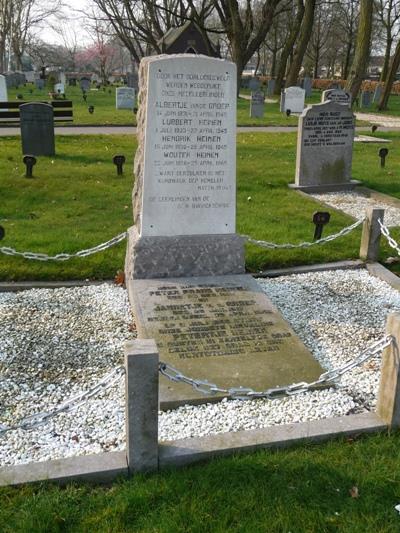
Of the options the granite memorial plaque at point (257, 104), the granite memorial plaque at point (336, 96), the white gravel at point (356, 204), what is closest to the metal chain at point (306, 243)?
the white gravel at point (356, 204)

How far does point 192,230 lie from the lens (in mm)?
5984

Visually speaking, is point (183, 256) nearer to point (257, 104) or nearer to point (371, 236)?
point (371, 236)

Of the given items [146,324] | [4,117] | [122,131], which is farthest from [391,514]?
[4,117]

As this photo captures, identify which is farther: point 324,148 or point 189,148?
point 324,148

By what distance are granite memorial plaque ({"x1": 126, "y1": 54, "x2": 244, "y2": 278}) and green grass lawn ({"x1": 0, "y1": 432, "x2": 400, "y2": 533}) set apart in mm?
2887

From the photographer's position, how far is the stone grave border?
3105 mm

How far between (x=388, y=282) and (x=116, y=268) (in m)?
3.29

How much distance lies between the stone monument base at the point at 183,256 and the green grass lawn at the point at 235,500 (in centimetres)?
285

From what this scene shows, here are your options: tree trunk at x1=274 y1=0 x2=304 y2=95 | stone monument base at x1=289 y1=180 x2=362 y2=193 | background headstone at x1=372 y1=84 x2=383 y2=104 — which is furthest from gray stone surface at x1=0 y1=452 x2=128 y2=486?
background headstone at x1=372 y1=84 x2=383 y2=104

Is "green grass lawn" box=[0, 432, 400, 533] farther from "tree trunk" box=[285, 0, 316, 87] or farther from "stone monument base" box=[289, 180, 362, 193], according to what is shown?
"tree trunk" box=[285, 0, 316, 87]

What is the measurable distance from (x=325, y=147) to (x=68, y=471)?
9.74m

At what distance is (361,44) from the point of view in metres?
19.0

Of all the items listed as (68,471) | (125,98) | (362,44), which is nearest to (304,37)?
(125,98)

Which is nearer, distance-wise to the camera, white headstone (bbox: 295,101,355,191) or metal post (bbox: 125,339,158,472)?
metal post (bbox: 125,339,158,472)
